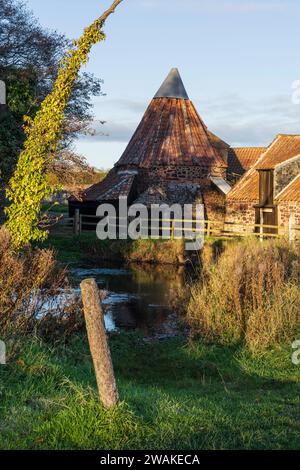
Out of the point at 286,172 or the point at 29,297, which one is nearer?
the point at 29,297

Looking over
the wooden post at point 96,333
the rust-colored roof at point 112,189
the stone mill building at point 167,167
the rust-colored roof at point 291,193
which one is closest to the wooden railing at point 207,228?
the rust-colored roof at point 112,189

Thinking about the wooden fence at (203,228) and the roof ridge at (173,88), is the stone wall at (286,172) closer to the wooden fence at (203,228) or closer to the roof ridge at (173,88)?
the wooden fence at (203,228)

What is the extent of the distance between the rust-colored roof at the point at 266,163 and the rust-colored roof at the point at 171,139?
2.07 metres

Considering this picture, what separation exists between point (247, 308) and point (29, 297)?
4.17 m

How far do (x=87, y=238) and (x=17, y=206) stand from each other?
18.7 metres

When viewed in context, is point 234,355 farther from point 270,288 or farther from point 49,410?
point 49,410

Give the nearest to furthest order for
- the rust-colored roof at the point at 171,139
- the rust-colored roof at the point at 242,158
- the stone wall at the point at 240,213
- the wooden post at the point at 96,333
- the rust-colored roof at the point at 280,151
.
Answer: the wooden post at the point at 96,333
the rust-colored roof at the point at 280,151
the stone wall at the point at 240,213
the rust-colored roof at the point at 171,139
the rust-colored roof at the point at 242,158

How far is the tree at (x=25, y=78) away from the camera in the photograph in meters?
27.2

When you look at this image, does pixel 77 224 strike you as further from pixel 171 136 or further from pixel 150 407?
pixel 150 407

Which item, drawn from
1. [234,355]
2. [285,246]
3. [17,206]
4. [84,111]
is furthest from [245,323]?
[84,111]

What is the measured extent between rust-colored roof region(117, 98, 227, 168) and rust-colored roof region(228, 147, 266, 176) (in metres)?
4.94

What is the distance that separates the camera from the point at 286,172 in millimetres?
35688

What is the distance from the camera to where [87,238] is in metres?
31.4

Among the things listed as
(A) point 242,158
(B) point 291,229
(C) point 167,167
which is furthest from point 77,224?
(A) point 242,158
